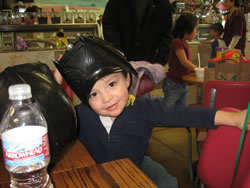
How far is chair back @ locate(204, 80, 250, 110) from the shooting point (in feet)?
5.16

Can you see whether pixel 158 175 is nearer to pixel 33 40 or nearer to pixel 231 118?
pixel 231 118

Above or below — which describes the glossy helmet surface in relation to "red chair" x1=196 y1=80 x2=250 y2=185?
above

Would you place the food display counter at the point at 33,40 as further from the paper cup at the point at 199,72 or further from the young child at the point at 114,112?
the young child at the point at 114,112

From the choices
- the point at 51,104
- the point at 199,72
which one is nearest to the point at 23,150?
the point at 51,104

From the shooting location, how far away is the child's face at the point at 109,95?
1.02 meters

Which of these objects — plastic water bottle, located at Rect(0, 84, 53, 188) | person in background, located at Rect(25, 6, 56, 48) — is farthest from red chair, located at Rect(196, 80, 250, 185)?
person in background, located at Rect(25, 6, 56, 48)

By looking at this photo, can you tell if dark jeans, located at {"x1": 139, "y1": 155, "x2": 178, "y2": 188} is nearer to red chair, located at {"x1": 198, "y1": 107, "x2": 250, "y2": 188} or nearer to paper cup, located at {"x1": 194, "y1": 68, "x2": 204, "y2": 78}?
red chair, located at {"x1": 198, "y1": 107, "x2": 250, "y2": 188}

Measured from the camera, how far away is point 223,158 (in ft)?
3.08

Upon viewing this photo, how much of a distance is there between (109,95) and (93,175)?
41cm

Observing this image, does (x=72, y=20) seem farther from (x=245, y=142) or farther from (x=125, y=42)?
(x=245, y=142)

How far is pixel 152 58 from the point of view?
8.66ft

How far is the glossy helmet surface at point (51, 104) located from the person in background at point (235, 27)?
3.43 metres

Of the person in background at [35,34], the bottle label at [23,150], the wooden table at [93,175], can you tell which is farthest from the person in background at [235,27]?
the bottle label at [23,150]

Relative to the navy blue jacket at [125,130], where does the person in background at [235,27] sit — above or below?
above
